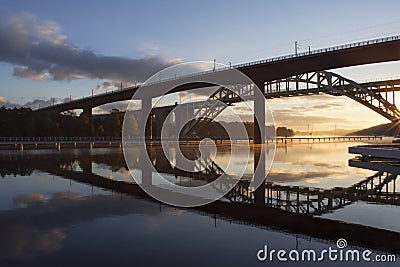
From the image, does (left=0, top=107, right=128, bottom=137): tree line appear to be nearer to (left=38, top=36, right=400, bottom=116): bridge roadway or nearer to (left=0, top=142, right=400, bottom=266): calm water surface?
(left=38, top=36, right=400, bottom=116): bridge roadway

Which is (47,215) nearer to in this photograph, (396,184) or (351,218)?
(351,218)

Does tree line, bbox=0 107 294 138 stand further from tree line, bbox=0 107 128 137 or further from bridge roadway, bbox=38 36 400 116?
bridge roadway, bbox=38 36 400 116

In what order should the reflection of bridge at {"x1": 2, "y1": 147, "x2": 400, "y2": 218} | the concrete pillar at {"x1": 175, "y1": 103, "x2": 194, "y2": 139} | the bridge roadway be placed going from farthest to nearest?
the concrete pillar at {"x1": 175, "y1": 103, "x2": 194, "y2": 139} → the bridge roadway → the reflection of bridge at {"x1": 2, "y1": 147, "x2": 400, "y2": 218}

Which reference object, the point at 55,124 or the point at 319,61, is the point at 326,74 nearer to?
the point at 319,61

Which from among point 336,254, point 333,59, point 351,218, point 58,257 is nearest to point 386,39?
point 333,59

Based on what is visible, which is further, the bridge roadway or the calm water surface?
the bridge roadway

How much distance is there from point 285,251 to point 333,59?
130 feet

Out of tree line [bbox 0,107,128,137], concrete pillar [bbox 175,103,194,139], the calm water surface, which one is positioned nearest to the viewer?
the calm water surface

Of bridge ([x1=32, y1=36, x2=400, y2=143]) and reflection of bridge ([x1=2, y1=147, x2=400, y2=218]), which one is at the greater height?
bridge ([x1=32, y1=36, x2=400, y2=143])

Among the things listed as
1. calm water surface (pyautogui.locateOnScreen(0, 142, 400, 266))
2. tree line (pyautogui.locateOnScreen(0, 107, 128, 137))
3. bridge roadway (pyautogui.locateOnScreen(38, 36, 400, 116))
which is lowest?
calm water surface (pyautogui.locateOnScreen(0, 142, 400, 266))

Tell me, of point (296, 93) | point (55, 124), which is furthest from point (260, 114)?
point (55, 124)

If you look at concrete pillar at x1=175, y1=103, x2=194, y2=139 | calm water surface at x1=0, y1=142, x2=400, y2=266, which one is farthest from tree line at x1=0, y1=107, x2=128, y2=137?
calm water surface at x1=0, y1=142, x2=400, y2=266

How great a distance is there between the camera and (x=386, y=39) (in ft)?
120

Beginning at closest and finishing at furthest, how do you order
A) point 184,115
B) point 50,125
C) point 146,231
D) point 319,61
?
point 146,231 < point 319,61 < point 50,125 < point 184,115
